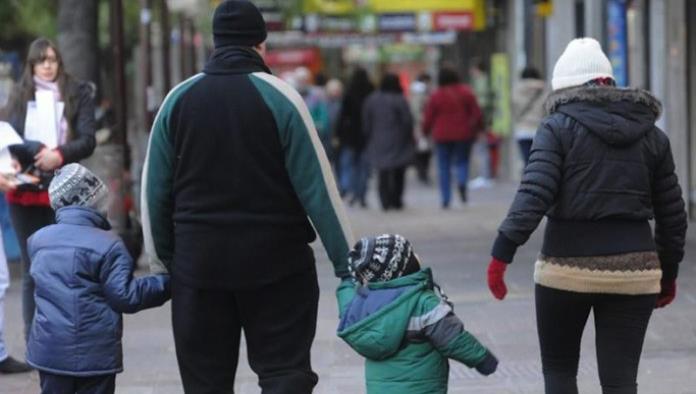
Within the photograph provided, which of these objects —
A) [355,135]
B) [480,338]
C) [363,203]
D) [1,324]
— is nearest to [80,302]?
[1,324]

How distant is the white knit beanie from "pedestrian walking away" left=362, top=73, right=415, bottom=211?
12653 mm

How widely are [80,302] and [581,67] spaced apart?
2.06 metres

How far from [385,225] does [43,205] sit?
343 inches

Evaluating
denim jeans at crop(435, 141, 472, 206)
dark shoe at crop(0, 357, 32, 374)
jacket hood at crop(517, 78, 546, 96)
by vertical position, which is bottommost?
denim jeans at crop(435, 141, 472, 206)

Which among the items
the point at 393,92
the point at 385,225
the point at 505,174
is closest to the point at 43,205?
the point at 385,225

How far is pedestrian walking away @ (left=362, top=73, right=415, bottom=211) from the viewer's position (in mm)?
18750

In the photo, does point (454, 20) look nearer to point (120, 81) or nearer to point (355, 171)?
point (355, 171)

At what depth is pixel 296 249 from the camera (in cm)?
Answer: 555

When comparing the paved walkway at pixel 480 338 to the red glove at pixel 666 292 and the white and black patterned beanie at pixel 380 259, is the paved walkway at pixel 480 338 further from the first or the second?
the white and black patterned beanie at pixel 380 259

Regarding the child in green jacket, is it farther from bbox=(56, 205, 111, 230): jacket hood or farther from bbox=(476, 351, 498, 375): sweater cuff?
bbox=(56, 205, 111, 230): jacket hood

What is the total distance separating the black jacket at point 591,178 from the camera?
5.77 m

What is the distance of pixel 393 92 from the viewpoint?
752 inches

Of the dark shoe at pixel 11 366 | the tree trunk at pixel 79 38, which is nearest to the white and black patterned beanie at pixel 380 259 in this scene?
the dark shoe at pixel 11 366

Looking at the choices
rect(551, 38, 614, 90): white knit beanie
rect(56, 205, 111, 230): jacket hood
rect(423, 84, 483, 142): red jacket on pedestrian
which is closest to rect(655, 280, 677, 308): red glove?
rect(551, 38, 614, 90): white knit beanie
